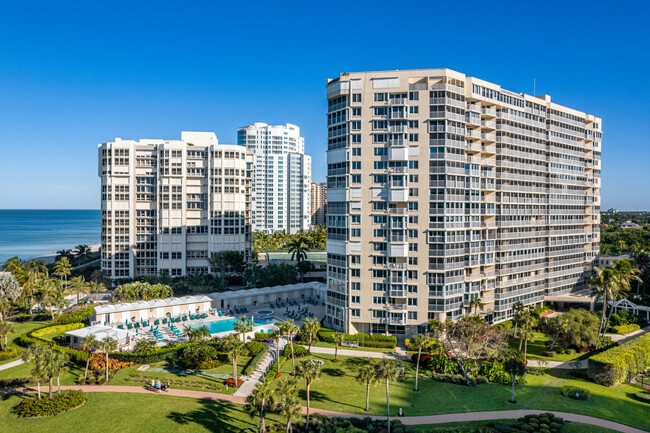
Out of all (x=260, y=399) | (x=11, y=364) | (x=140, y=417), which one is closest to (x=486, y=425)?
(x=260, y=399)

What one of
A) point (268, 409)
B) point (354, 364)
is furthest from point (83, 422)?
point (354, 364)

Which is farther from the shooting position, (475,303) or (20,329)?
(20,329)

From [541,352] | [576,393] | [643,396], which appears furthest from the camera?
[541,352]

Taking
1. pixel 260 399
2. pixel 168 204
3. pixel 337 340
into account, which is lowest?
pixel 337 340

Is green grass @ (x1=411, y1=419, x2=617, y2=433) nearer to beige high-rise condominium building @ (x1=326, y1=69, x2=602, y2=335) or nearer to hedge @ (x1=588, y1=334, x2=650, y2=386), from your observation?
hedge @ (x1=588, y1=334, x2=650, y2=386)

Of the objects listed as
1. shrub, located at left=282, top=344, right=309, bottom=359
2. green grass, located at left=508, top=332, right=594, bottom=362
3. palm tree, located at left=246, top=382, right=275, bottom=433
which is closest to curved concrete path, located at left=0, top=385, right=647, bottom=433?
palm tree, located at left=246, top=382, right=275, bottom=433

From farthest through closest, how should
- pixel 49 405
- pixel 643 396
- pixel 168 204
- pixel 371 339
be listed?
pixel 168 204
pixel 371 339
pixel 643 396
pixel 49 405

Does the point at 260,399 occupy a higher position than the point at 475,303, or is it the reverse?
the point at 475,303

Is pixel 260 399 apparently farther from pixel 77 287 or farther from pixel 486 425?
pixel 77 287
